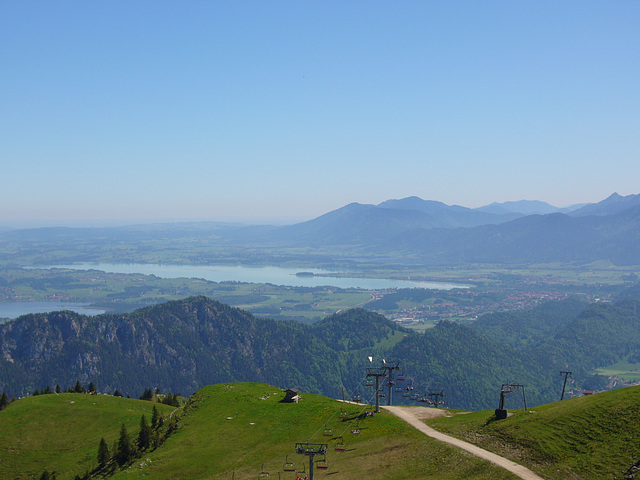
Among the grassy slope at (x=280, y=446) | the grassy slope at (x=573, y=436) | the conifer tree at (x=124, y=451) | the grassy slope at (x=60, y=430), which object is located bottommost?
the grassy slope at (x=60, y=430)

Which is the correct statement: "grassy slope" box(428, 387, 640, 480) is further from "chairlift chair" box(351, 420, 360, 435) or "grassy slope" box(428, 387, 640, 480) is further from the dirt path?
"chairlift chair" box(351, 420, 360, 435)

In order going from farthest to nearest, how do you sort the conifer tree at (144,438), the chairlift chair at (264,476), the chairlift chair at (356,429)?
the conifer tree at (144,438) → the chairlift chair at (356,429) → the chairlift chair at (264,476)

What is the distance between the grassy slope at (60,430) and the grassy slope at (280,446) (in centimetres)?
1900

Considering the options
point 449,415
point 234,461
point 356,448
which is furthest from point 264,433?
point 449,415

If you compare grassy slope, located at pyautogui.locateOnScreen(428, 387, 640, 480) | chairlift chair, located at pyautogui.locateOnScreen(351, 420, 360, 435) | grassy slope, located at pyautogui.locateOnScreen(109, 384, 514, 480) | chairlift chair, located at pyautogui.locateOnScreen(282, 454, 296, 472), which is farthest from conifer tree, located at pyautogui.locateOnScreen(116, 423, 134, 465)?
grassy slope, located at pyautogui.locateOnScreen(428, 387, 640, 480)

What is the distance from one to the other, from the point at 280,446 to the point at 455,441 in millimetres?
25577

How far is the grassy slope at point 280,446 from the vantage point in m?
62.1

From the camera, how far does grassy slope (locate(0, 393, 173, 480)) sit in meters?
101

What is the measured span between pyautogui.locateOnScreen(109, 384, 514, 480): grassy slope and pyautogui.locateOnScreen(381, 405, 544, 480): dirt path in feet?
4.98

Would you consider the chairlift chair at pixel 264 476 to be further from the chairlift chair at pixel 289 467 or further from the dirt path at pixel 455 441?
the dirt path at pixel 455 441

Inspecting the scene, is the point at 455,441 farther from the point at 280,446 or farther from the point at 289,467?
the point at 280,446

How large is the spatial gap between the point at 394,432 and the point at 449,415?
14672 millimetres

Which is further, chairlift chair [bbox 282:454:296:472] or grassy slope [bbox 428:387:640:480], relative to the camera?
chairlift chair [bbox 282:454:296:472]

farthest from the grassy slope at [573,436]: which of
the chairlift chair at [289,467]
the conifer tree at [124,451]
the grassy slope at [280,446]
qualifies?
the conifer tree at [124,451]
